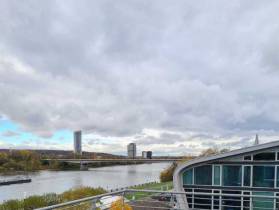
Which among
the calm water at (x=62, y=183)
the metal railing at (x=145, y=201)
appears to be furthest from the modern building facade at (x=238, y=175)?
the calm water at (x=62, y=183)

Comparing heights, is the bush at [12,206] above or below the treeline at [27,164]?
above

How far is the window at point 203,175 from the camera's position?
1325 cm

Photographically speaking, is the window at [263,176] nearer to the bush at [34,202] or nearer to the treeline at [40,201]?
the treeline at [40,201]

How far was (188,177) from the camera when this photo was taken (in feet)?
45.3

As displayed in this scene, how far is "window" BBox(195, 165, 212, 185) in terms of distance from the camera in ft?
43.5

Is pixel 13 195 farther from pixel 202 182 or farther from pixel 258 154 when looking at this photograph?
pixel 258 154

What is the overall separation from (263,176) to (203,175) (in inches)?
88.1

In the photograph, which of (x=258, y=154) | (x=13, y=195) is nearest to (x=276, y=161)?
(x=258, y=154)

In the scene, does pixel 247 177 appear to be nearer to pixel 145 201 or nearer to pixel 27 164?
pixel 145 201

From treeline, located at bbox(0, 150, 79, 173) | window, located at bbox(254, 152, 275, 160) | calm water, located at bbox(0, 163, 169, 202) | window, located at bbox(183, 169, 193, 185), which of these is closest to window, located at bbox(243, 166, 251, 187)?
window, located at bbox(254, 152, 275, 160)

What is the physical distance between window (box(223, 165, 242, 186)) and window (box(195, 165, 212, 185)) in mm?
582

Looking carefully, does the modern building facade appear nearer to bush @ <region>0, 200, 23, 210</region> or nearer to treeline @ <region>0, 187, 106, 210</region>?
treeline @ <region>0, 187, 106, 210</region>

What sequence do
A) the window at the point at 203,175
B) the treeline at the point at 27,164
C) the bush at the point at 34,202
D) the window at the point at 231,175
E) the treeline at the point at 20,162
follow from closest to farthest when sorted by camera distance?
the window at the point at 231,175 < the window at the point at 203,175 < the bush at the point at 34,202 < the treeline at the point at 27,164 < the treeline at the point at 20,162

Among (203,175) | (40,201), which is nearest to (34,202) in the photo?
(40,201)
